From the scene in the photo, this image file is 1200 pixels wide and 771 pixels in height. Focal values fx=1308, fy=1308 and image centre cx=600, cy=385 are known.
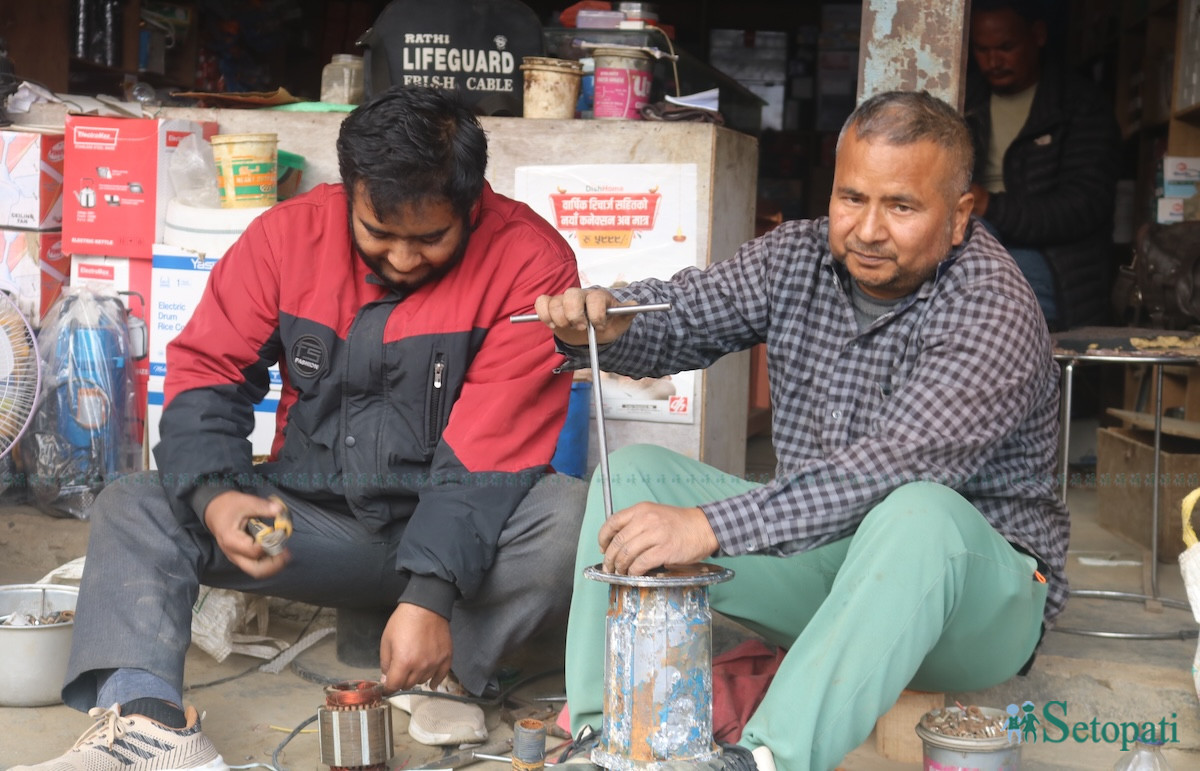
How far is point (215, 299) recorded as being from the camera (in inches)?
104

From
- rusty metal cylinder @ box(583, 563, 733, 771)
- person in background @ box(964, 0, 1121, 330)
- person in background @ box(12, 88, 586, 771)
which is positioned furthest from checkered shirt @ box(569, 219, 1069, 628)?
person in background @ box(964, 0, 1121, 330)

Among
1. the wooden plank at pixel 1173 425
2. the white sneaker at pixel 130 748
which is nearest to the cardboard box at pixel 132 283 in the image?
the white sneaker at pixel 130 748

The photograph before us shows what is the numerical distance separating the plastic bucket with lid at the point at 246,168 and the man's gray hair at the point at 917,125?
1991 millimetres

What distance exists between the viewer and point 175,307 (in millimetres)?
3844

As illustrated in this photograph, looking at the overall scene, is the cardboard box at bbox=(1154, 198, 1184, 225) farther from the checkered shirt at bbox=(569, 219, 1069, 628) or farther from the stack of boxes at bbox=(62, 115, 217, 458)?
the stack of boxes at bbox=(62, 115, 217, 458)

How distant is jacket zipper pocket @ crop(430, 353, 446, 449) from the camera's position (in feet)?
8.52

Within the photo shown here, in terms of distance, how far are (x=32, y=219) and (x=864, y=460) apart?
120 inches

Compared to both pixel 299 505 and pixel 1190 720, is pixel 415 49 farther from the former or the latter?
pixel 1190 720

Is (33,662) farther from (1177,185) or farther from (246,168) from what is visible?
(1177,185)

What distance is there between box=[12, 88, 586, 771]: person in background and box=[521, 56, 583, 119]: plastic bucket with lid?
1.14 metres

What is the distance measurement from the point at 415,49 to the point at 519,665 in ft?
6.42

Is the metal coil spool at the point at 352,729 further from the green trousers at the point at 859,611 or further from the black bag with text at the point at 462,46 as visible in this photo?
the black bag with text at the point at 462,46

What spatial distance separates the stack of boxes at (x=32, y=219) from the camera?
405 centimetres

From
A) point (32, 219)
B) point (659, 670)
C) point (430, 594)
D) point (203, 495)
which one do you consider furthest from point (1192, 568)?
point (32, 219)
